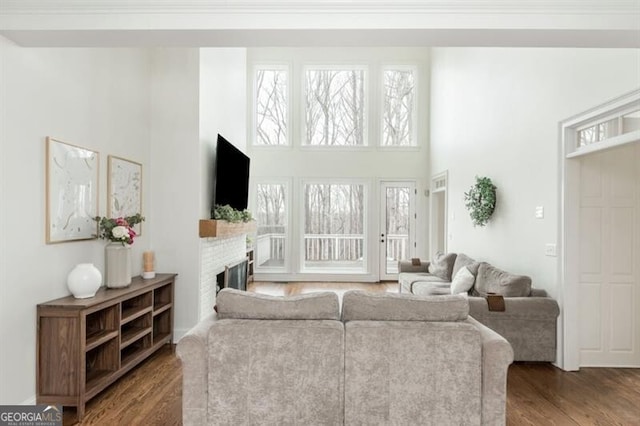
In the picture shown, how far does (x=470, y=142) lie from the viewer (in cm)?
592

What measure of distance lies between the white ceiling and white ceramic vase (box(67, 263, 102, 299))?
5.18ft

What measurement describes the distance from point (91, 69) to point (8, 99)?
3.13 feet

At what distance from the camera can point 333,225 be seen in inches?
326

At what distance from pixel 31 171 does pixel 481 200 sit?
476 cm

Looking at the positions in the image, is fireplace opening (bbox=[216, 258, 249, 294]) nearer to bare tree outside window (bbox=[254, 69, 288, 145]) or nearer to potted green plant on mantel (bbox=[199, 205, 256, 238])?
potted green plant on mantel (bbox=[199, 205, 256, 238])

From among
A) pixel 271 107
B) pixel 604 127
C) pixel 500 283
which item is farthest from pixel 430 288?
pixel 271 107

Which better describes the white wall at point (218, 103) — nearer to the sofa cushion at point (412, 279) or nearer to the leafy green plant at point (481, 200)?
the sofa cushion at point (412, 279)

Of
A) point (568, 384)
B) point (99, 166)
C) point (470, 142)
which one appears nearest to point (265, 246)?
point (470, 142)

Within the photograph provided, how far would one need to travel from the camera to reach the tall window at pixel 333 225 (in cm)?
825

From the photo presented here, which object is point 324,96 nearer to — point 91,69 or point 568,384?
point 91,69

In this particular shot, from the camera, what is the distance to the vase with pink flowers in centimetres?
333

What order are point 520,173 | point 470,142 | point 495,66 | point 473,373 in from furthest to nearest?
point 470,142, point 495,66, point 520,173, point 473,373

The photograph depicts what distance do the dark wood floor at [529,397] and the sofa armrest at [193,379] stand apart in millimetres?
471

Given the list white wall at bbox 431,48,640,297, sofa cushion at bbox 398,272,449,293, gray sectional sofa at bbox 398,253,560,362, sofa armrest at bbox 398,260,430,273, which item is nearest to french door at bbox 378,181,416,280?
white wall at bbox 431,48,640,297
